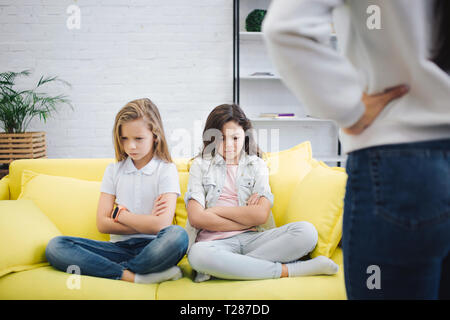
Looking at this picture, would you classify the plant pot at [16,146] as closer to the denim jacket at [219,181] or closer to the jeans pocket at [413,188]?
the denim jacket at [219,181]

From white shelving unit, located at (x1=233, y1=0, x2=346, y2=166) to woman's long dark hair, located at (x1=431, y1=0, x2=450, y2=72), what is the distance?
2.72 m

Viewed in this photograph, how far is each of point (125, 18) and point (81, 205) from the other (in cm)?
214

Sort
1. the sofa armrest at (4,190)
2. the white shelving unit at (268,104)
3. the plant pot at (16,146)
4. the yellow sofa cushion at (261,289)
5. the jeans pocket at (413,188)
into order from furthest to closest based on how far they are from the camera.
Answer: the white shelving unit at (268,104)
the plant pot at (16,146)
the sofa armrest at (4,190)
the yellow sofa cushion at (261,289)
the jeans pocket at (413,188)

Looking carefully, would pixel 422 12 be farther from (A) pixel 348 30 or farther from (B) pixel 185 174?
(B) pixel 185 174

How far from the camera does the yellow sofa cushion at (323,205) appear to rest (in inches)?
55.8

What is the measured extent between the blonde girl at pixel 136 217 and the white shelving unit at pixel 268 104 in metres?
1.74

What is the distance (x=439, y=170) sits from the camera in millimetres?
485

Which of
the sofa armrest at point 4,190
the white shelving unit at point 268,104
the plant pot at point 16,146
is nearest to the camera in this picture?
the sofa armrest at point 4,190

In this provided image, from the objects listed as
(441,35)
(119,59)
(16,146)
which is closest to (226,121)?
(441,35)

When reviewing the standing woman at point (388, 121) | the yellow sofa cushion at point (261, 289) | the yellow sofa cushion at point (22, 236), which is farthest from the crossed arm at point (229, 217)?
the standing woman at point (388, 121)

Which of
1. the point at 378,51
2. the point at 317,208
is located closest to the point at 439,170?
the point at 378,51

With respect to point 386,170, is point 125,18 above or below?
above

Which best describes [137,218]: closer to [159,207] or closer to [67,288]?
[159,207]

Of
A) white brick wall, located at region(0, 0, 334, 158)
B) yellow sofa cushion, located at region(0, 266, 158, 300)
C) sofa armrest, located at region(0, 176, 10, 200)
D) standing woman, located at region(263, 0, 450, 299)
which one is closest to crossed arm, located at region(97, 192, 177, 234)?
yellow sofa cushion, located at region(0, 266, 158, 300)
